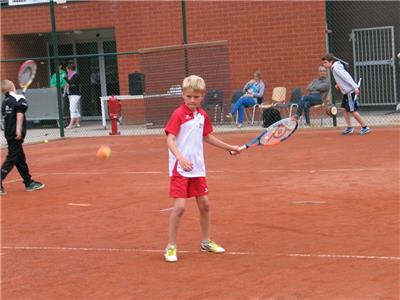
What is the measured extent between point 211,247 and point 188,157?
0.85m

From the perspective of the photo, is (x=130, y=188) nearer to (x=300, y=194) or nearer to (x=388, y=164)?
(x=300, y=194)

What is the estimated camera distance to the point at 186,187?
21.6 feet

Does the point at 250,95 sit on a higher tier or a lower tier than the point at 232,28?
lower

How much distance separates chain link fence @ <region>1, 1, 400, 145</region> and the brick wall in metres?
0.50

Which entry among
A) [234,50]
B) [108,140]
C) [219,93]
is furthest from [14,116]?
[234,50]

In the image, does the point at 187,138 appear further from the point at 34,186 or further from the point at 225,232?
the point at 34,186

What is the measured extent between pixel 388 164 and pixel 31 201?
18.0 ft

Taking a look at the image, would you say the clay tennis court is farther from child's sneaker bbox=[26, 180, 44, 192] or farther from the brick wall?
the brick wall

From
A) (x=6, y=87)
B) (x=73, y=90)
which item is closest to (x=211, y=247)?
(x=6, y=87)

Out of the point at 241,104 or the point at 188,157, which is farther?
the point at 241,104

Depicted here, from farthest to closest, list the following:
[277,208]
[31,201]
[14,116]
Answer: [14,116]
[31,201]
[277,208]

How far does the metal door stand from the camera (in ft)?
66.6

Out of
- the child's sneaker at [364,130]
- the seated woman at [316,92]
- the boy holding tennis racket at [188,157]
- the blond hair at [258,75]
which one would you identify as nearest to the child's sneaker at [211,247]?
the boy holding tennis racket at [188,157]

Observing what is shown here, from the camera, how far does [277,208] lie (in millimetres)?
8445
